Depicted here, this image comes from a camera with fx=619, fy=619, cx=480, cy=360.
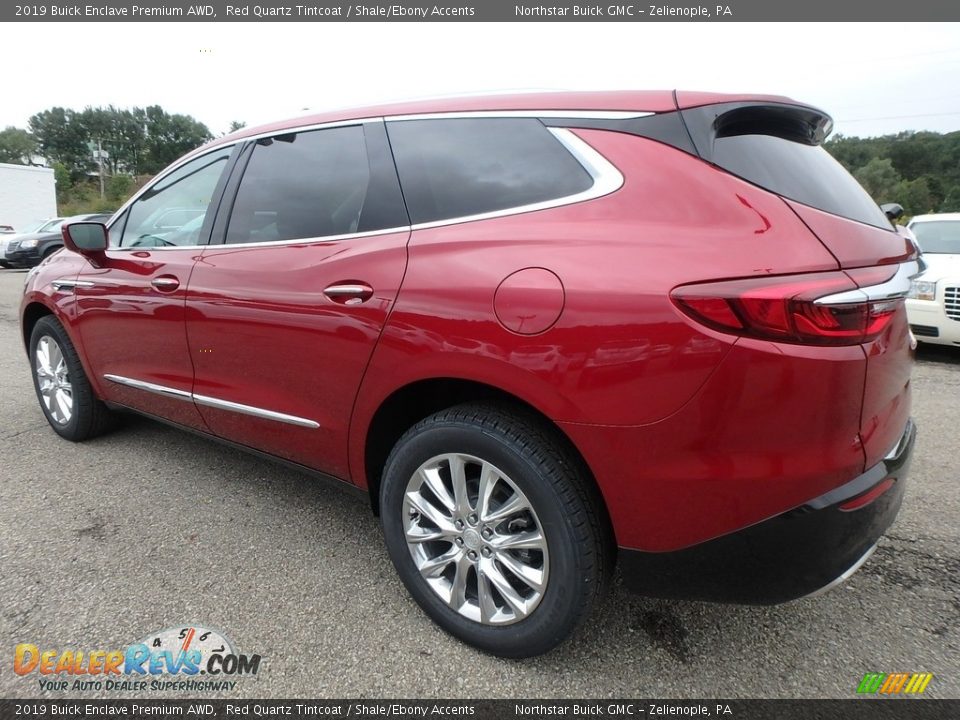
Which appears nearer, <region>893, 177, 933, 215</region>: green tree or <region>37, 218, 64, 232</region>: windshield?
<region>37, 218, 64, 232</region>: windshield

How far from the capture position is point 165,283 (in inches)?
110

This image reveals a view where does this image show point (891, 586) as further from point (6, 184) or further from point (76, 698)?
point (6, 184)

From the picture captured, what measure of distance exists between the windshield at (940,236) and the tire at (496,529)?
688 cm

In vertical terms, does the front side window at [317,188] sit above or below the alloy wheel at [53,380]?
above

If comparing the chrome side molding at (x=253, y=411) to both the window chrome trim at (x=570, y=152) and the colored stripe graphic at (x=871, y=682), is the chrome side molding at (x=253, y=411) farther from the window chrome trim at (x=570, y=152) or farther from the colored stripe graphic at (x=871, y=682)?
the colored stripe graphic at (x=871, y=682)

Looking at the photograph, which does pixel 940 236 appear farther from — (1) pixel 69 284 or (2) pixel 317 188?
(1) pixel 69 284

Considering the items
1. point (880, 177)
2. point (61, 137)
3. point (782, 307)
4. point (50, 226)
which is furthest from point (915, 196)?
point (61, 137)

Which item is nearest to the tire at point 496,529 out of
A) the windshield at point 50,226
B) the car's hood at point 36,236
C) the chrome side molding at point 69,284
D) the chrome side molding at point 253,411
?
the chrome side molding at point 253,411

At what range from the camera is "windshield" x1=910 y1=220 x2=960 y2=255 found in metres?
6.67

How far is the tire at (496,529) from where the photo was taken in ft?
5.59

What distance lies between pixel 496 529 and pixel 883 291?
1.22 m

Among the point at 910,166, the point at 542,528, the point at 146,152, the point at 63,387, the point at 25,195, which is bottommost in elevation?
the point at 63,387

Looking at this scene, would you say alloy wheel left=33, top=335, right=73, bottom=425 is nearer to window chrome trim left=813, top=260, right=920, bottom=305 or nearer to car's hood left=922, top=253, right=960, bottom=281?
window chrome trim left=813, top=260, right=920, bottom=305

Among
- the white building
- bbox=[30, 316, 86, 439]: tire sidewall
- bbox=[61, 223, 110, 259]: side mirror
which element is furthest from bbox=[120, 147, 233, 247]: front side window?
the white building
